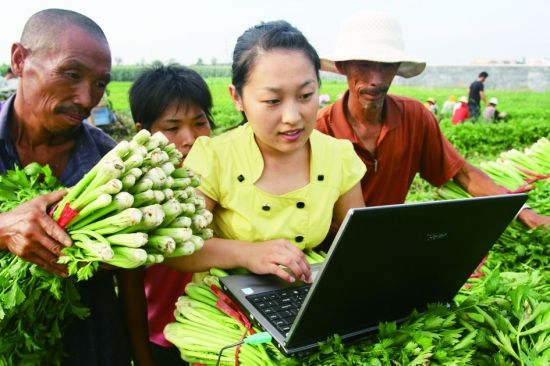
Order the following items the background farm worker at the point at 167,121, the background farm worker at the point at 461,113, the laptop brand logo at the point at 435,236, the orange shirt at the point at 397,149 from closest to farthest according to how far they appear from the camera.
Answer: the laptop brand logo at the point at 435,236 < the background farm worker at the point at 167,121 < the orange shirt at the point at 397,149 < the background farm worker at the point at 461,113

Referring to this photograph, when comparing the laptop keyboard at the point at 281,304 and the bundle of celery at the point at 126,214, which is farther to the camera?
the laptop keyboard at the point at 281,304

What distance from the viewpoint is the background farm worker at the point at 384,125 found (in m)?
3.15

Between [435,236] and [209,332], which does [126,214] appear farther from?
[435,236]

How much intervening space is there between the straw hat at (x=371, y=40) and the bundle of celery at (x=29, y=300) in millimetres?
1966

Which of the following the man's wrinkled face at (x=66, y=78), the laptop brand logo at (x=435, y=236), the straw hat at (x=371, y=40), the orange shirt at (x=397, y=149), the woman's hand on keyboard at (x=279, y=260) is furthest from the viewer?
the orange shirt at (x=397, y=149)

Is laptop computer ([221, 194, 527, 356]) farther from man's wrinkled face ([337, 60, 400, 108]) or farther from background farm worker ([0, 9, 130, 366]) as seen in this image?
man's wrinkled face ([337, 60, 400, 108])

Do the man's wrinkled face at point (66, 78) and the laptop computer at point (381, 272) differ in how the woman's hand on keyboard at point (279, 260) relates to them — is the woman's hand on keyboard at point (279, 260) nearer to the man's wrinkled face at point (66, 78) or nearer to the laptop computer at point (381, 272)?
the laptop computer at point (381, 272)

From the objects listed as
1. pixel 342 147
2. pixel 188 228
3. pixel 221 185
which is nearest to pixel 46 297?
pixel 188 228

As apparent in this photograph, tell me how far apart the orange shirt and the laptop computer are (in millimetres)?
1491

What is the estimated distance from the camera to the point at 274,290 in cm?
185

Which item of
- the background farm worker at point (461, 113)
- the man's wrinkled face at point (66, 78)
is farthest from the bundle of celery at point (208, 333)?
the background farm worker at point (461, 113)

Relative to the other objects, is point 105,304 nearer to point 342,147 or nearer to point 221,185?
point 221,185

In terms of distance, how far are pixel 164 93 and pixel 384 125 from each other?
1415 mm

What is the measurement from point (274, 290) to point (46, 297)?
2.61ft
